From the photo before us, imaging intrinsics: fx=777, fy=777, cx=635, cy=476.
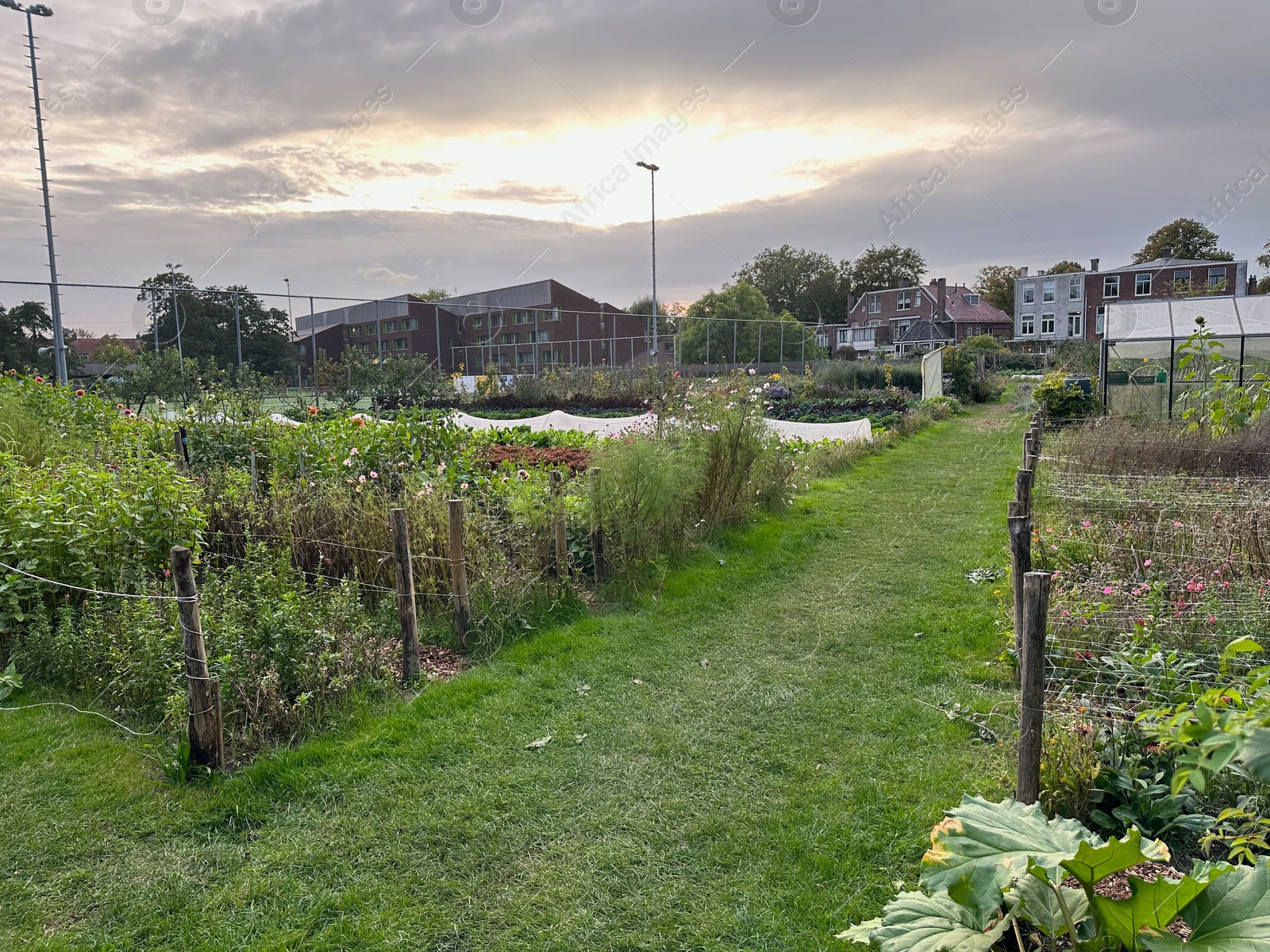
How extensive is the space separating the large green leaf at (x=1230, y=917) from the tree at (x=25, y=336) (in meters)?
17.7

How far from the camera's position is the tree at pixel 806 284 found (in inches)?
2832

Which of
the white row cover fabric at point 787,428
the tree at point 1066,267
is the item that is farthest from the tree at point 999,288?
the white row cover fabric at point 787,428

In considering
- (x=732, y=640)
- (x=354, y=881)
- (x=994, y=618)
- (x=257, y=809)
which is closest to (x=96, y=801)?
(x=257, y=809)

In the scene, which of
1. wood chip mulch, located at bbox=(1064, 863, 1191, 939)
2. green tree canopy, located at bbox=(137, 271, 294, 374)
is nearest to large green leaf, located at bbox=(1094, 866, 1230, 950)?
wood chip mulch, located at bbox=(1064, 863, 1191, 939)

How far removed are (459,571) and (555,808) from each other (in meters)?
1.87

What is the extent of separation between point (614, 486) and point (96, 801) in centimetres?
386

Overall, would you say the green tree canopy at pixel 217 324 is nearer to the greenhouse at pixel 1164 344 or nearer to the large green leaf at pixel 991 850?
the large green leaf at pixel 991 850

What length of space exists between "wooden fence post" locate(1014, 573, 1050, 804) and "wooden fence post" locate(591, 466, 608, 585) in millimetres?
3562

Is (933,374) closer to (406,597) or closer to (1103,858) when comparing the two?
(406,597)

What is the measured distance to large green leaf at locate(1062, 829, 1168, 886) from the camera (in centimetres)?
187

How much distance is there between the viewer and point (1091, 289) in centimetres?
5084

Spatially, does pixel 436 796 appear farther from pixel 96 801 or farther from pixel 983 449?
pixel 983 449

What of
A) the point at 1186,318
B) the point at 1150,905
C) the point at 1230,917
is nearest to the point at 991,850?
the point at 1150,905

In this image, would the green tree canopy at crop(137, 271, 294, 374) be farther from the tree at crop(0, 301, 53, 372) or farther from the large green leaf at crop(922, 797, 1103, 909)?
the large green leaf at crop(922, 797, 1103, 909)
